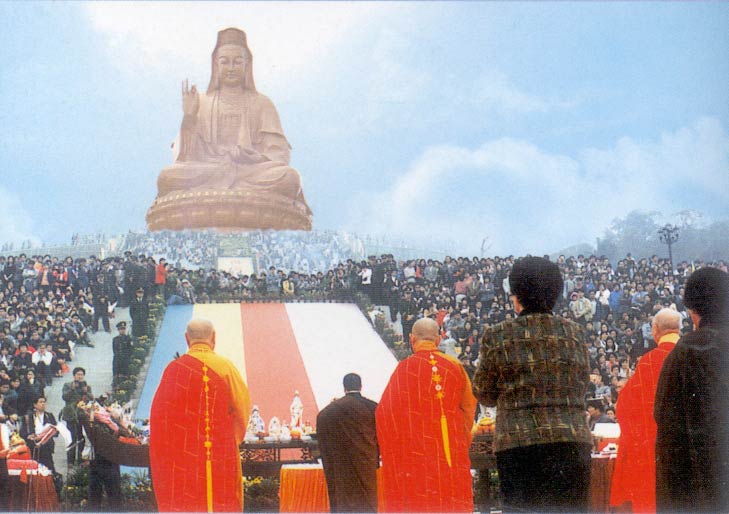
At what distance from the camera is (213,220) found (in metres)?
8.22

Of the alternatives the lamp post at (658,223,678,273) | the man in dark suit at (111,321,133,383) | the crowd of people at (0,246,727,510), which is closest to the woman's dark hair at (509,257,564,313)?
the crowd of people at (0,246,727,510)

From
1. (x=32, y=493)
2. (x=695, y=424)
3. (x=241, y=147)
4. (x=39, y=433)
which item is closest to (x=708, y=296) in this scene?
(x=695, y=424)

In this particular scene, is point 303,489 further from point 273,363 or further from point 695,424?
point 695,424

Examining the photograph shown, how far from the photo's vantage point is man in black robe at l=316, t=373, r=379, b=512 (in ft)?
15.5

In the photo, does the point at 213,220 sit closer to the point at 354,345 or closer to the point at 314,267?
the point at 314,267

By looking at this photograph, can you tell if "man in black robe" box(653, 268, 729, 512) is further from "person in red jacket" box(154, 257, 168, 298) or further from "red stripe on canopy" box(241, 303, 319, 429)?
"person in red jacket" box(154, 257, 168, 298)

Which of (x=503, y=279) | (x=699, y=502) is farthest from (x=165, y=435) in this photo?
(x=503, y=279)

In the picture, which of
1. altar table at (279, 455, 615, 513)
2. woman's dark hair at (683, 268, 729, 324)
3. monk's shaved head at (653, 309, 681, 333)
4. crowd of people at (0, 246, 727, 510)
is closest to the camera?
woman's dark hair at (683, 268, 729, 324)

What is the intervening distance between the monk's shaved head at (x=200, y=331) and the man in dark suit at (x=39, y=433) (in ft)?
6.75

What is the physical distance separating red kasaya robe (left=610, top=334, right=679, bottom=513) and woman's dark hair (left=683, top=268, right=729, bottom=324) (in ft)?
4.82

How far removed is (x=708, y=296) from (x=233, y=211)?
5669 mm

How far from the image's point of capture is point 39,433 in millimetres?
6219

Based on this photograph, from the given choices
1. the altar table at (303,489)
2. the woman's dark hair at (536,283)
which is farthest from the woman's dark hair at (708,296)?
the altar table at (303,489)

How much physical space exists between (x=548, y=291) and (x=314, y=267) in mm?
4674
